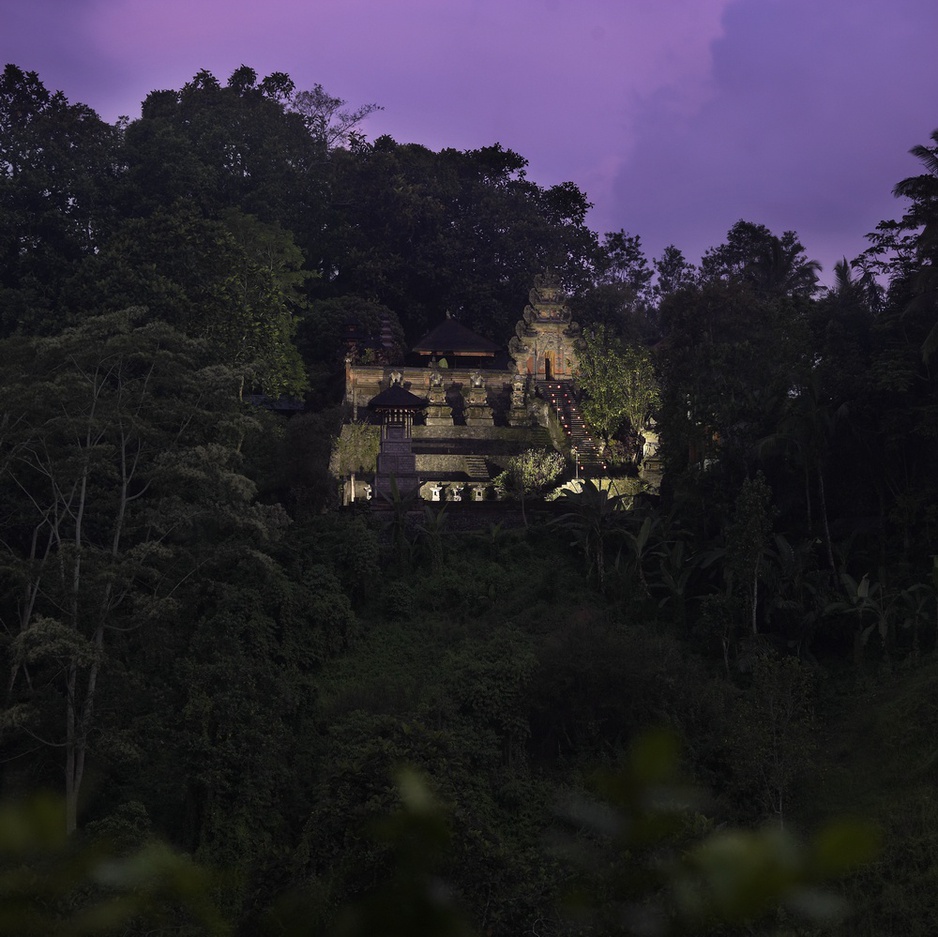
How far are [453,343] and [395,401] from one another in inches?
368

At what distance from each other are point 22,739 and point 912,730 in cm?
1730

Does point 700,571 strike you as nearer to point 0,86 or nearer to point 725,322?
point 725,322

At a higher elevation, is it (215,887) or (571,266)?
(571,266)

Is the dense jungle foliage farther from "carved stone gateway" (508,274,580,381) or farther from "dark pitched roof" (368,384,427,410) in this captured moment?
"carved stone gateway" (508,274,580,381)

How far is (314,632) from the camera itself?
28.8 metres

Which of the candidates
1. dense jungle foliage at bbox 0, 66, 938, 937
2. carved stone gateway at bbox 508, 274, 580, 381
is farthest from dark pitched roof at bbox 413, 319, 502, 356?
dense jungle foliage at bbox 0, 66, 938, 937

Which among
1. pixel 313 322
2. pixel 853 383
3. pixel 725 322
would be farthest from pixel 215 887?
pixel 313 322

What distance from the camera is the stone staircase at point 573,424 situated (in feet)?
133

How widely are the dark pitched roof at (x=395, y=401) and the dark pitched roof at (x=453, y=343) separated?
822 centimetres

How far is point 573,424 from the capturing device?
148 ft

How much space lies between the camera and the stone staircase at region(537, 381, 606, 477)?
40469mm

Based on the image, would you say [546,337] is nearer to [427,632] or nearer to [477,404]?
[477,404]

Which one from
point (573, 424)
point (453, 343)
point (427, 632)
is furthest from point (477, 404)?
point (427, 632)

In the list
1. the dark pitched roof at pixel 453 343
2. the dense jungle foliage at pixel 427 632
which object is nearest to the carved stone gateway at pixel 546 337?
the dark pitched roof at pixel 453 343
